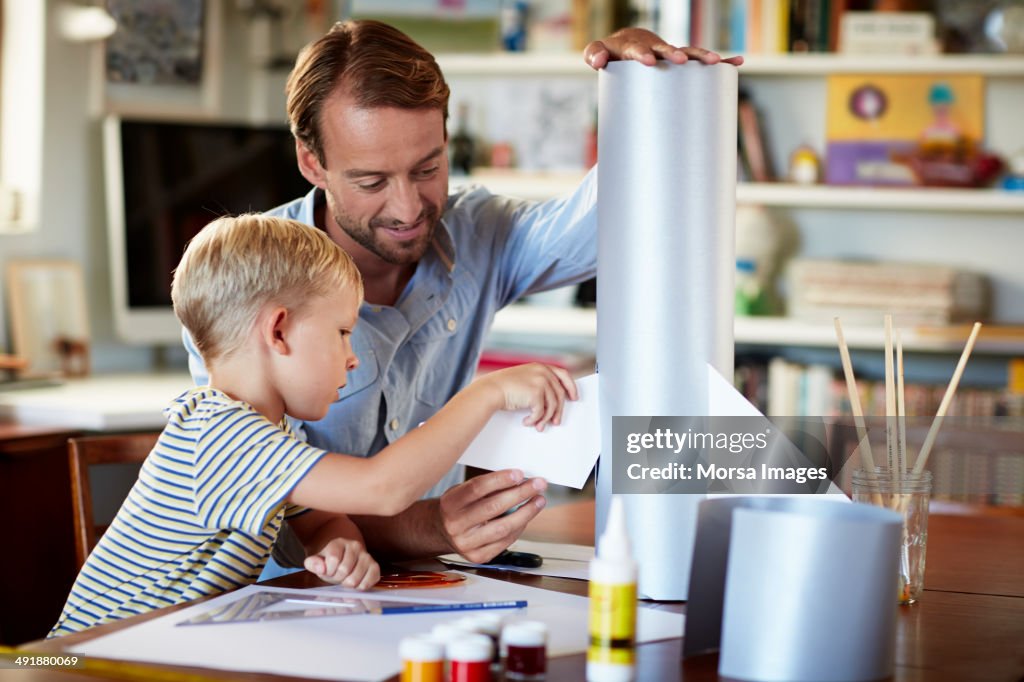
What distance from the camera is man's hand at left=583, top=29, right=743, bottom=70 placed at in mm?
1129

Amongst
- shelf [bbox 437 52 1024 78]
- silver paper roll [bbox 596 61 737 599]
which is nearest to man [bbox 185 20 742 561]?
silver paper roll [bbox 596 61 737 599]

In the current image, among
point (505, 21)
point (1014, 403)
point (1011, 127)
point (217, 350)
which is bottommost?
point (1014, 403)

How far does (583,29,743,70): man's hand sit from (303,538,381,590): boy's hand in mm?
518

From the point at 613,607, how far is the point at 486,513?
1.34ft

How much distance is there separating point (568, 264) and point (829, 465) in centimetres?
69

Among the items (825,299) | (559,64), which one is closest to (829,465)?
(825,299)

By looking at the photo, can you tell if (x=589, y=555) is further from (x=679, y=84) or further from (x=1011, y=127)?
(x=1011, y=127)

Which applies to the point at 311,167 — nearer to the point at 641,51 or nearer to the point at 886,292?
the point at 641,51

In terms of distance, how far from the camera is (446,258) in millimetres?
1695

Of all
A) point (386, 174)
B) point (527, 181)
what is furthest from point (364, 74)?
point (527, 181)

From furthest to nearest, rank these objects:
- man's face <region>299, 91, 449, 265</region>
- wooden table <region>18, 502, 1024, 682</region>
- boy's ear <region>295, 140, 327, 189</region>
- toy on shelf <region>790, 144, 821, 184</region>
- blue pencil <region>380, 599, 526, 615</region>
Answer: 1. toy on shelf <region>790, 144, 821, 184</region>
2. boy's ear <region>295, 140, 327, 189</region>
3. man's face <region>299, 91, 449, 265</region>
4. blue pencil <region>380, 599, 526, 615</region>
5. wooden table <region>18, 502, 1024, 682</region>

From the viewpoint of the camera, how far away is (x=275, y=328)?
1.28 meters

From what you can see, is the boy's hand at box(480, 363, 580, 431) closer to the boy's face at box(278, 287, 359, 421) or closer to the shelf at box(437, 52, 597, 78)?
the boy's face at box(278, 287, 359, 421)

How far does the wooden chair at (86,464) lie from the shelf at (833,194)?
1749 millimetres
